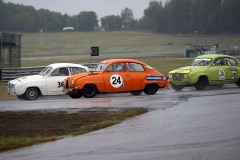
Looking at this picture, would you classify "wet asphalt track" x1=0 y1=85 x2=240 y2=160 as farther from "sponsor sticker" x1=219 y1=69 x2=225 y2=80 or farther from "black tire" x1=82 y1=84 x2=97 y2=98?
"sponsor sticker" x1=219 y1=69 x2=225 y2=80

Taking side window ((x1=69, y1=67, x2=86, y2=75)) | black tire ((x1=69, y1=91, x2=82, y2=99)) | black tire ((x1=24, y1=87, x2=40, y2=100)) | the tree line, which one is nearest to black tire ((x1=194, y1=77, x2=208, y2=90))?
side window ((x1=69, y1=67, x2=86, y2=75))

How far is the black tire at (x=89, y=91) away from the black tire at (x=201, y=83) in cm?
485

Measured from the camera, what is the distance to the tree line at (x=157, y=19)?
86562 millimetres

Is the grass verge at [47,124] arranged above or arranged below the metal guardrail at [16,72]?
below

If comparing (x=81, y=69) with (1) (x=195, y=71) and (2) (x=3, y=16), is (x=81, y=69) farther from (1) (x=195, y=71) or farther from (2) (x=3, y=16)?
(2) (x=3, y=16)

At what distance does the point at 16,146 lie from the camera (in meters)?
9.27

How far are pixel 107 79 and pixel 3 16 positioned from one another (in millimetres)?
77242

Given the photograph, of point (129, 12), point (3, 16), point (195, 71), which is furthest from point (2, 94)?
point (129, 12)

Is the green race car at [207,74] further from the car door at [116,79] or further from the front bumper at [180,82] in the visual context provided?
the car door at [116,79]

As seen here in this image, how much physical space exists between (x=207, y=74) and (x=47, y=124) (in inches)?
448

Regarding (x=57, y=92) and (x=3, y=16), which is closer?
(x=57, y=92)

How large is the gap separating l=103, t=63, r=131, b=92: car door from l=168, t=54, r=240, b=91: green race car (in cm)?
327

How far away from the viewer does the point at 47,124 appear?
11.6 m

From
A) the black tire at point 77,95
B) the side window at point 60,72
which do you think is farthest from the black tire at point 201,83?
the side window at point 60,72
